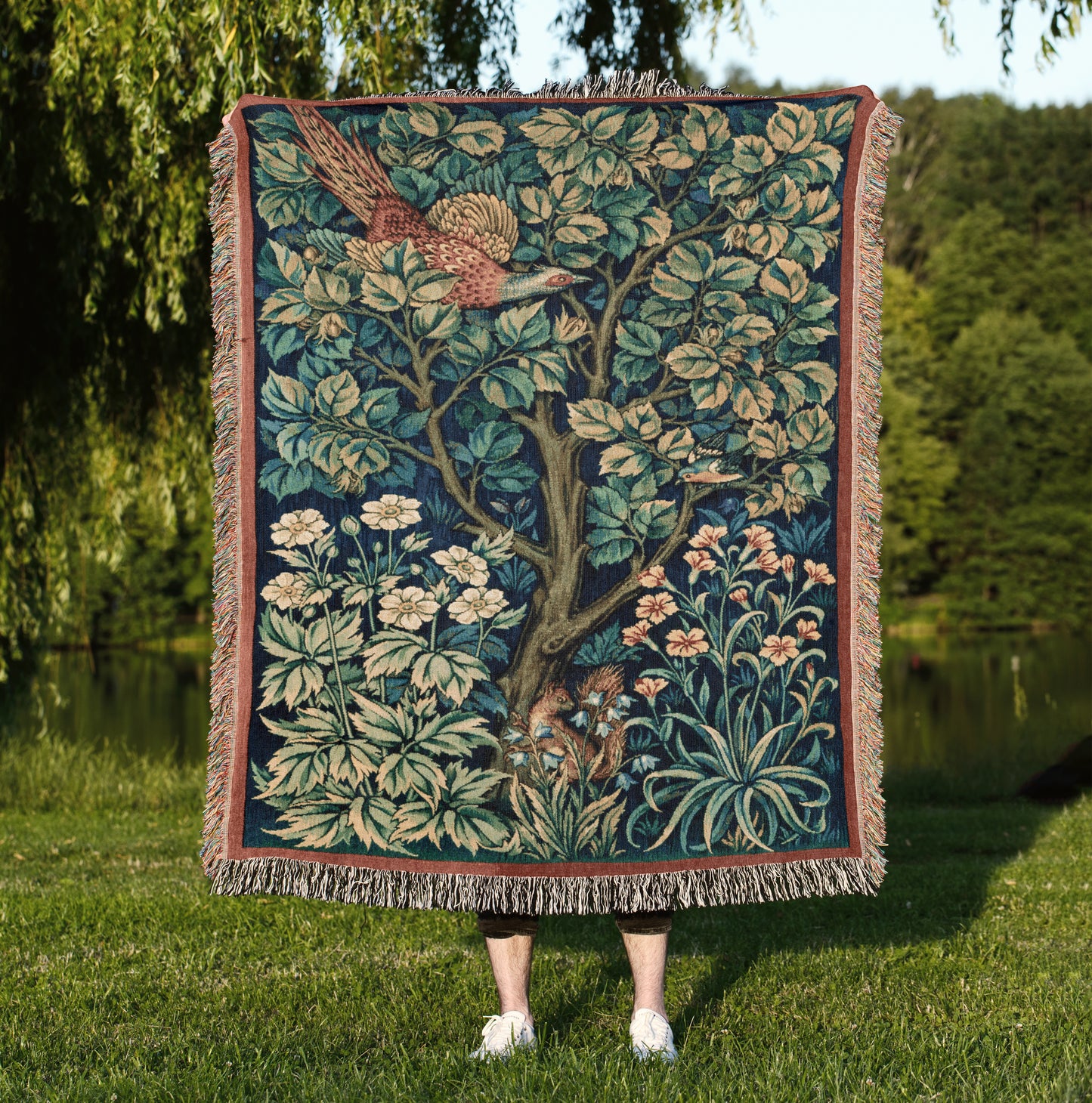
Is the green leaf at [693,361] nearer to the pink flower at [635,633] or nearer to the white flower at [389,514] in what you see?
the pink flower at [635,633]

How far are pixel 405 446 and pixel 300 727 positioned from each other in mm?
836

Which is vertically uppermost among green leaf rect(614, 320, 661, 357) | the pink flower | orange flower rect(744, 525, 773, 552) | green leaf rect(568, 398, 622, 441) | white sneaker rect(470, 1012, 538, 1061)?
green leaf rect(614, 320, 661, 357)

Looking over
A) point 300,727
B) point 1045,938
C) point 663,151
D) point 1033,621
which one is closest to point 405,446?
point 300,727

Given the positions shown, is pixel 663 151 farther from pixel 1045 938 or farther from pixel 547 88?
pixel 1045 938

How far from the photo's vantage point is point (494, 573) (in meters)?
3.57

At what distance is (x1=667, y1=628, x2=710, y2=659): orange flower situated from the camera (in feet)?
11.7

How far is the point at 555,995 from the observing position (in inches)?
168

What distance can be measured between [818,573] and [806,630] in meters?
0.17

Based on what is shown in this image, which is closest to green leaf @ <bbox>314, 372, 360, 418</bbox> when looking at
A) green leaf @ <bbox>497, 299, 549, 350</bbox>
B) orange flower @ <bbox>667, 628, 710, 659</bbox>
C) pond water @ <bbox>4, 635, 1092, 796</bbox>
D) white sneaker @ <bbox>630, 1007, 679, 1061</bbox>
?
green leaf @ <bbox>497, 299, 549, 350</bbox>

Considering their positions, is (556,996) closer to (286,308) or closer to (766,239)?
(286,308)

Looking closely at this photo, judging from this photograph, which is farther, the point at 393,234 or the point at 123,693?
the point at 123,693

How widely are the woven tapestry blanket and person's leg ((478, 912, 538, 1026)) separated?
0.15 m

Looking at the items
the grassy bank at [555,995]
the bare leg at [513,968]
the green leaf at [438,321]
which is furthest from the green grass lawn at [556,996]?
the green leaf at [438,321]

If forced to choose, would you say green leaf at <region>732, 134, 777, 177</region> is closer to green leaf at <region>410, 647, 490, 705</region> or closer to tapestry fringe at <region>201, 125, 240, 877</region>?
tapestry fringe at <region>201, 125, 240, 877</region>
